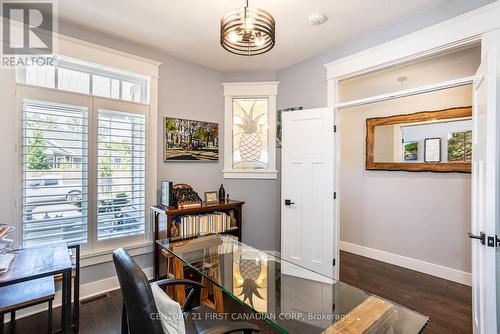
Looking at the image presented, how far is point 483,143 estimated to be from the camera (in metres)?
1.65

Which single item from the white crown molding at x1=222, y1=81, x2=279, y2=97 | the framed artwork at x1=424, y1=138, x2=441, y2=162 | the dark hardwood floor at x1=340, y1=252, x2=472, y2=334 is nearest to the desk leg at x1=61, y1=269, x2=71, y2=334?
the dark hardwood floor at x1=340, y1=252, x2=472, y2=334

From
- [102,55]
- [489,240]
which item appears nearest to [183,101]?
[102,55]

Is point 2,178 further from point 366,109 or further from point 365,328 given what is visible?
point 366,109

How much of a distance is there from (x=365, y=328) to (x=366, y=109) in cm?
365

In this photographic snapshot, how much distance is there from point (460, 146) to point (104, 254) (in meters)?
4.47

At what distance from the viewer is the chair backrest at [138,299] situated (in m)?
0.96

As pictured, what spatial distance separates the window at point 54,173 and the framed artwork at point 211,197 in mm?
1368

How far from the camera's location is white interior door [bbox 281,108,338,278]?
2990 millimetres

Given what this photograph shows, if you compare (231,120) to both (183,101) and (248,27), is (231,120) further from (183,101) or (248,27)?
(248,27)

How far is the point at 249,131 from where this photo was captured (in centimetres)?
379

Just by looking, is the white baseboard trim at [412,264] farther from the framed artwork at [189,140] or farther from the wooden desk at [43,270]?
the wooden desk at [43,270]

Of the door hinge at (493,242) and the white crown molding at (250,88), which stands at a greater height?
the white crown molding at (250,88)

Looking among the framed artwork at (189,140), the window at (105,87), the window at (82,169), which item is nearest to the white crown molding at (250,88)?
the framed artwork at (189,140)

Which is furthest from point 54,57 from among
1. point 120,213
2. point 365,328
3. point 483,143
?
point 483,143
